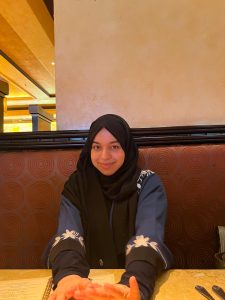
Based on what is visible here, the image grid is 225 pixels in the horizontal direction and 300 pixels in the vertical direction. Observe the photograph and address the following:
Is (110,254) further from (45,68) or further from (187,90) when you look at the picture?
(45,68)

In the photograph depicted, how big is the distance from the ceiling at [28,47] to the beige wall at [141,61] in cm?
73

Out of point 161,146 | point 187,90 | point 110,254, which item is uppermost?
point 187,90

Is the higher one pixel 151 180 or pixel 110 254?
pixel 151 180

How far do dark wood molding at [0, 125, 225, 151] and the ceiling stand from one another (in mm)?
711

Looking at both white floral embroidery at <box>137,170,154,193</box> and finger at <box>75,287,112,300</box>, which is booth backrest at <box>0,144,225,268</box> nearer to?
white floral embroidery at <box>137,170,154,193</box>

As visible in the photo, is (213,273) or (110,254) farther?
(110,254)

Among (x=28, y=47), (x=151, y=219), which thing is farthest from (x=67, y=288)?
(x=28, y=47)

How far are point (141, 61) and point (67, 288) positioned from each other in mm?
1168

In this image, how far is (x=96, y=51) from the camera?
5.26 ft

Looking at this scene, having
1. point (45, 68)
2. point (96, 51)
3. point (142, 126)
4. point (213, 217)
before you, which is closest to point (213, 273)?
point (213, 217)

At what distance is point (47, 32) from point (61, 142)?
291 centimetres

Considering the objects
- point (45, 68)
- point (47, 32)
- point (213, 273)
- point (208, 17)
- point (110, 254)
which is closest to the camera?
point (213, 273)

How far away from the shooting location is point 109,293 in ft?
2.29

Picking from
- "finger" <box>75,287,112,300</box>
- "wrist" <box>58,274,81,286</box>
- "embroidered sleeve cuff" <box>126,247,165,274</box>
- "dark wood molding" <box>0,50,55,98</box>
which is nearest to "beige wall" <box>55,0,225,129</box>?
"embroidered sleeve cuff" <box>126,247,165,274</box>
